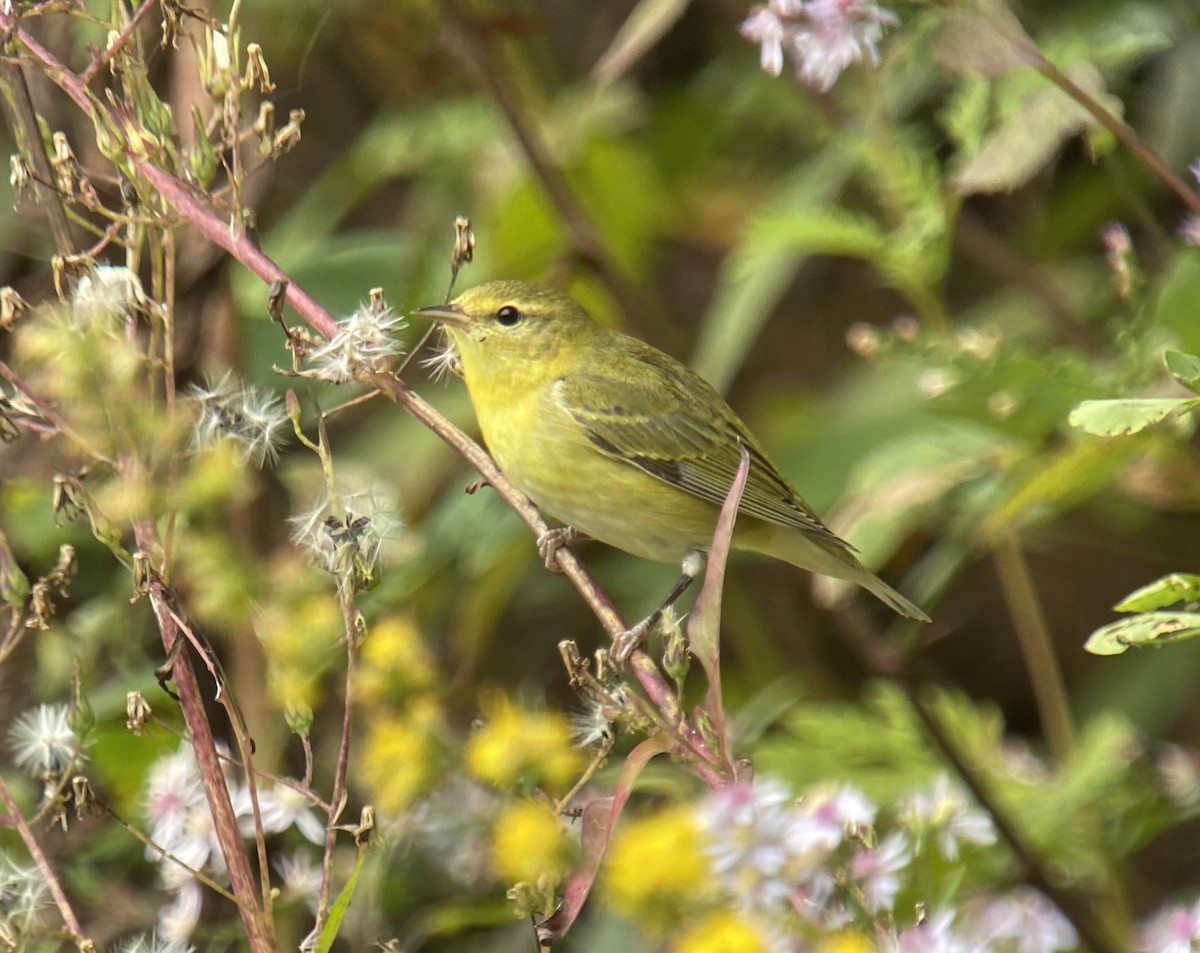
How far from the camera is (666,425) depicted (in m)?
3.18

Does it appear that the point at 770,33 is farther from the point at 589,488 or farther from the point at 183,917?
the point at 183,917

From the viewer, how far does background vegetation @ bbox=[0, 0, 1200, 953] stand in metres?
1.65

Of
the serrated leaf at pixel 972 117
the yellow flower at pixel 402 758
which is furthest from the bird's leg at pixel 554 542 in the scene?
the serrated leaf at pixel 972 117

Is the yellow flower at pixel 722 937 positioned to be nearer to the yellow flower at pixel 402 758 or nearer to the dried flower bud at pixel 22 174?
the yellow flower at pixel 402 758

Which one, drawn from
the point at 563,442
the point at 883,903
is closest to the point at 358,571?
the point at 883,903

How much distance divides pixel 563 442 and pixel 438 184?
5.32ft

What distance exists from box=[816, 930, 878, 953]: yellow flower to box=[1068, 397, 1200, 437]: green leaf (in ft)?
2.16

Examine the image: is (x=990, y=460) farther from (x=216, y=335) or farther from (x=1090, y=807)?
(x=216, y=335)

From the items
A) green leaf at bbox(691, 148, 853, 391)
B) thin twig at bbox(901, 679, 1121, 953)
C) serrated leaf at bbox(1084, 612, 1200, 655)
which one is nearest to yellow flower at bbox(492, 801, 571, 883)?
serrated leaf at bbox(1084, 612, 1200, 655)

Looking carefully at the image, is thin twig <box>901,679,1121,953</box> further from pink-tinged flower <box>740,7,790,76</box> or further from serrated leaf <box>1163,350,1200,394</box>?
pink-tinged flower <box>740,7,790,76</box>

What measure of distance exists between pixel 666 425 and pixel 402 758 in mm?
1243

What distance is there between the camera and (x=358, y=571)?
1.66 metres

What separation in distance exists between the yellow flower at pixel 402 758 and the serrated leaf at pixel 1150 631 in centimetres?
95

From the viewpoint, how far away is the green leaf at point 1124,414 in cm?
173
